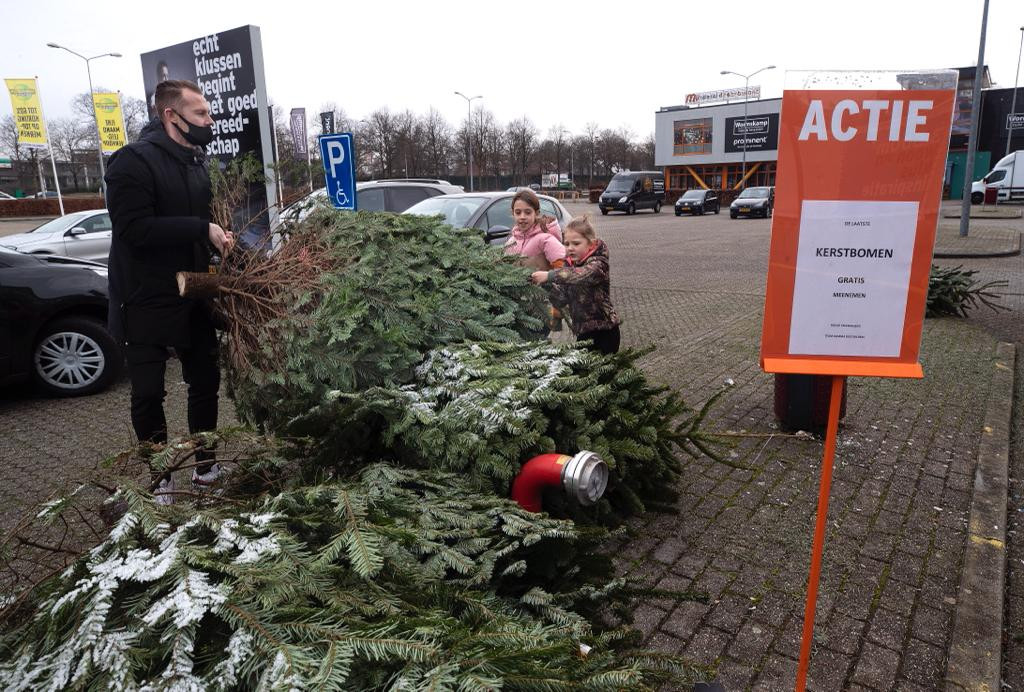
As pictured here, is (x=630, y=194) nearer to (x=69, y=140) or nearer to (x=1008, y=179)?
(x=1008, y=179)

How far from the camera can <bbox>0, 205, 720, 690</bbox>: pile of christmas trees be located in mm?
1588

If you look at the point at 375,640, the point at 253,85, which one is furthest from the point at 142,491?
the point at 253,85

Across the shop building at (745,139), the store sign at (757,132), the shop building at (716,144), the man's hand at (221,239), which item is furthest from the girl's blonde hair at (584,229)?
the store sign at (757,132)

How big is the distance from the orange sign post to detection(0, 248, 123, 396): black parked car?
5536 millimetres

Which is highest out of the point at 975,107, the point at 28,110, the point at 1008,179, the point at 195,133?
the point at 28,110

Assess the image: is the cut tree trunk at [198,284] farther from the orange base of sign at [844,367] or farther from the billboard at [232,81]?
the billboard at [232,81]

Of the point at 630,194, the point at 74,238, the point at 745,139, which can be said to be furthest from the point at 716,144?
the point at 74,238

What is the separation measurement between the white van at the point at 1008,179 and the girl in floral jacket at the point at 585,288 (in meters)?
43.2

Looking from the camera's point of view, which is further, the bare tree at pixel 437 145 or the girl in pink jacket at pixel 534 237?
the bare tree at pixel 437 145

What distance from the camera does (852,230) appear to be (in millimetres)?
2557

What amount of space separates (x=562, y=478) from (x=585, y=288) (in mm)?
2375

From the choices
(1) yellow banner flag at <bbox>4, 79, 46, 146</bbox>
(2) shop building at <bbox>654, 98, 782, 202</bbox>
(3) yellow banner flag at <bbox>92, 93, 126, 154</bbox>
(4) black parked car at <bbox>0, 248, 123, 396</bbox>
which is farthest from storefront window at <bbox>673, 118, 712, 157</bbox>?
(4) black parked car at <bbox>0, 248, 123, 396</bbox>

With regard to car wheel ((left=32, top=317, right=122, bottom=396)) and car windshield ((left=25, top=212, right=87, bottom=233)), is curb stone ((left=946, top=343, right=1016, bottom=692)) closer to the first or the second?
car wheel ((left=32, top=317, right=122, bottom=396))

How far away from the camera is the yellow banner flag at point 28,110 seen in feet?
94.5
